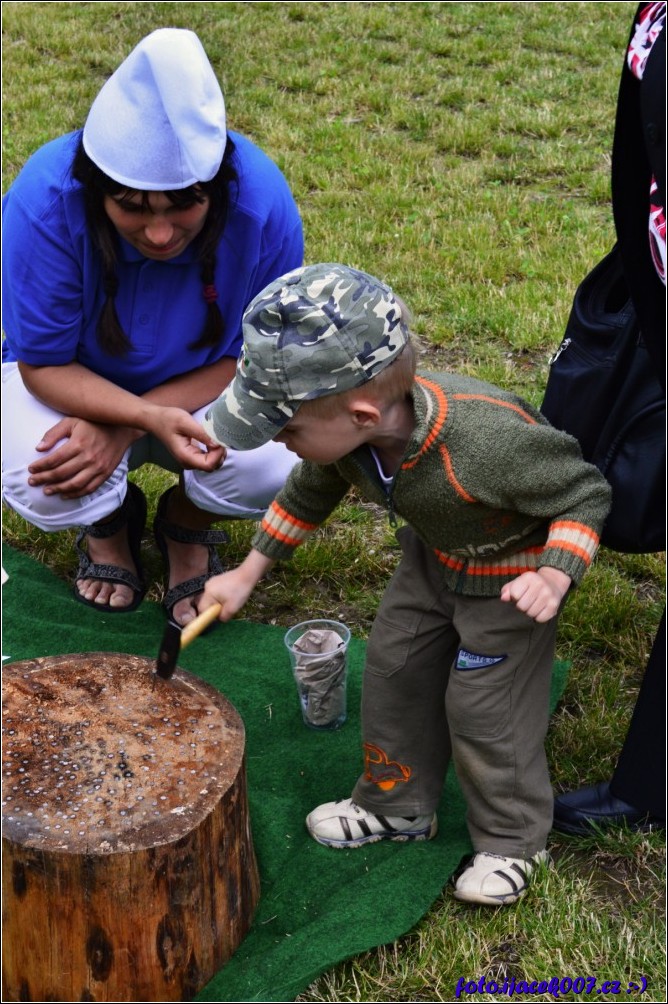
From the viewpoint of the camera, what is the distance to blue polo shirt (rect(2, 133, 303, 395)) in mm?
2680

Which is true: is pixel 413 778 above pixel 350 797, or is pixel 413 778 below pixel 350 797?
above

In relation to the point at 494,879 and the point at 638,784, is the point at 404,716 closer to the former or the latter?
the point at 494,879

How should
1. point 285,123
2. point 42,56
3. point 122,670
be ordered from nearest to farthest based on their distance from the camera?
point 122,670 → point 285,123 → point 42,56

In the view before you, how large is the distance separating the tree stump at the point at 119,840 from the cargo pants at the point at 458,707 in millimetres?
340

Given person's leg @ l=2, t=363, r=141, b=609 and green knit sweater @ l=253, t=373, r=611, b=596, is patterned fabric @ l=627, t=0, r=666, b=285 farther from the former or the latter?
person's leg @ l=2, t=363, r=141, b=609

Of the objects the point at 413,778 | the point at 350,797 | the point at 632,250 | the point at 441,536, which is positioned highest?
the point at 632,250

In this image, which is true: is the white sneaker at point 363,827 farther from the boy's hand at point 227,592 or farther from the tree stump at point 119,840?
the boy's hand at point 227,592

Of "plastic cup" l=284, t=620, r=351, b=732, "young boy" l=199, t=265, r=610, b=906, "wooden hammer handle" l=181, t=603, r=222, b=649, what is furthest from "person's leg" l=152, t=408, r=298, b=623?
"wooden hammer handle" l=181, t=603, r=222, b=649

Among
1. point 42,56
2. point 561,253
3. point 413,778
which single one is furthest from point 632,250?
point 42,56

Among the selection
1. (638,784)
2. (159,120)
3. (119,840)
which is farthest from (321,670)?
(159,120)

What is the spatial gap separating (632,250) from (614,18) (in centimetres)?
635

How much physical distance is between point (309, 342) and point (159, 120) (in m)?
0.79

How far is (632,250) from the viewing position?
80.2 inches

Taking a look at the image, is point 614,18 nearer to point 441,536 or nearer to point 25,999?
point 441,536
